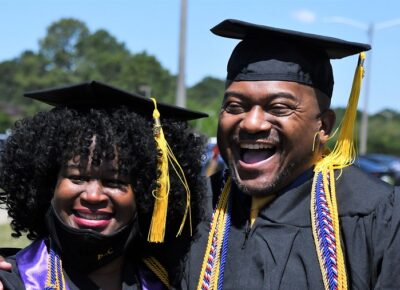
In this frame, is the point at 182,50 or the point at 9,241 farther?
the point at 182,50

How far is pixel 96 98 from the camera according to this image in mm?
2693

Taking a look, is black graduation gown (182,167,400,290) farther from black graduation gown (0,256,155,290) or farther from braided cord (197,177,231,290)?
black graduation gown (0,256,155,290)

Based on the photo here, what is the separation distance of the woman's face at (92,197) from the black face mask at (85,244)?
3 centimetres

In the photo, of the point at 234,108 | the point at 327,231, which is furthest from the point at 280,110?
the point at 327,231

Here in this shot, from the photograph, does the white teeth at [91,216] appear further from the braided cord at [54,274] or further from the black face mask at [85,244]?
the braided cord at [54,274]

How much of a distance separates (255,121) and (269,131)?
0.07 m

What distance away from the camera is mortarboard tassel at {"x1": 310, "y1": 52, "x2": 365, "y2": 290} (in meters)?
2.46

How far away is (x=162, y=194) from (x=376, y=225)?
0.88m

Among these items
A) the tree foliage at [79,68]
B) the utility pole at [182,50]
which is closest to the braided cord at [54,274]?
the utility pole at [182,50]

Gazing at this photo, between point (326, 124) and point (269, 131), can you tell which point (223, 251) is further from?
point (326, 124)

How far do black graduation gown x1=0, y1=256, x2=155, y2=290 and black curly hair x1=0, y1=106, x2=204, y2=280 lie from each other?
185mm

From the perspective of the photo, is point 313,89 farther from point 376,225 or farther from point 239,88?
point 376,225

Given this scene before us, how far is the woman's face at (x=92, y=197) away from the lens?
2574 mm

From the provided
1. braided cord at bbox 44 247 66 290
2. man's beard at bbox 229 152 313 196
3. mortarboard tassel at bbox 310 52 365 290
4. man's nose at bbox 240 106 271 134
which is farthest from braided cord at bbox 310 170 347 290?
braided cord at bbox 44 247 66 290
